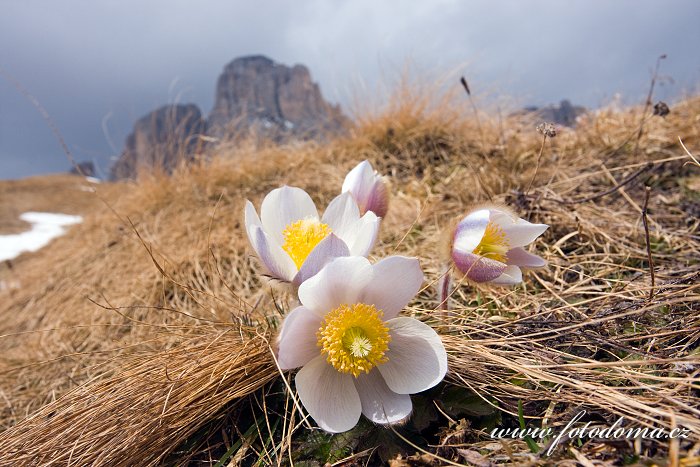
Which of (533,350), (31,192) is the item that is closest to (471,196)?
(533,350)

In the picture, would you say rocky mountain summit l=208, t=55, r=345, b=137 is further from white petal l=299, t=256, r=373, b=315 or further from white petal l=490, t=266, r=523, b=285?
white petal l=299, t=256, r=373, b=315

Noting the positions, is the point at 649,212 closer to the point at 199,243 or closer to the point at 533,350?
the point at 533,350

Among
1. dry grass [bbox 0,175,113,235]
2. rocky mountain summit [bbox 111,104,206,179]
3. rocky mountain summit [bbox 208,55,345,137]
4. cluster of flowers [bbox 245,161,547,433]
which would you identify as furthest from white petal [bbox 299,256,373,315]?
rocky mountain summit [bbox 208,55,345,137]

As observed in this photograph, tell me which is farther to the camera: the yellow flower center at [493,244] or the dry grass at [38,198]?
the dry grass at [38,198]

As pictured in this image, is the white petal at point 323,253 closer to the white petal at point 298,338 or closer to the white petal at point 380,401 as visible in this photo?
the white petal at point 298,338

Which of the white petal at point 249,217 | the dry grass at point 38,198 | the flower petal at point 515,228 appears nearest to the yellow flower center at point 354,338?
the white petal at point 249,217

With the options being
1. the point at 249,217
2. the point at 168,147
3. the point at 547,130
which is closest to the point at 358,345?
the point at 249,217
